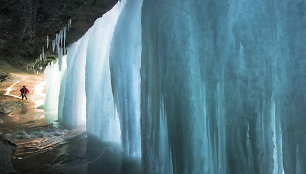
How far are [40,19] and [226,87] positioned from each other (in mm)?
4798

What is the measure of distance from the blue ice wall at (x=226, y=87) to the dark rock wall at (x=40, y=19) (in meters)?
2.22

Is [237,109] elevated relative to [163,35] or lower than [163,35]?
lower

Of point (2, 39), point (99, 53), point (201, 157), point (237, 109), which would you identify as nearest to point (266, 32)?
point (237, 109)

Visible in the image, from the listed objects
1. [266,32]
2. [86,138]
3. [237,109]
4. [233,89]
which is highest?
[266,32]

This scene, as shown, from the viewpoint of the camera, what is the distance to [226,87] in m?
1.80

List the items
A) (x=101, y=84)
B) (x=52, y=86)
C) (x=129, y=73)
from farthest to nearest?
(x=52, y=86) < (x=101, y=84) < (x=129, y=73)

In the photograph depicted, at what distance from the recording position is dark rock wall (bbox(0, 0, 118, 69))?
376 cm

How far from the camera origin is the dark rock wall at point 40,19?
148 inches

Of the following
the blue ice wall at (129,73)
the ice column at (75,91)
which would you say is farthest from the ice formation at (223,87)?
the ice column at (75,91)

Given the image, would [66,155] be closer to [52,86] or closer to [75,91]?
[75,91]

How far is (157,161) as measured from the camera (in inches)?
100.0

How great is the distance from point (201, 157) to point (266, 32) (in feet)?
4.80

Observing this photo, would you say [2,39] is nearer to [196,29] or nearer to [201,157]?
[196,29]

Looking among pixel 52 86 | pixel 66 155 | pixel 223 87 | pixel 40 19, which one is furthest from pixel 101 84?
pixel 52 86
